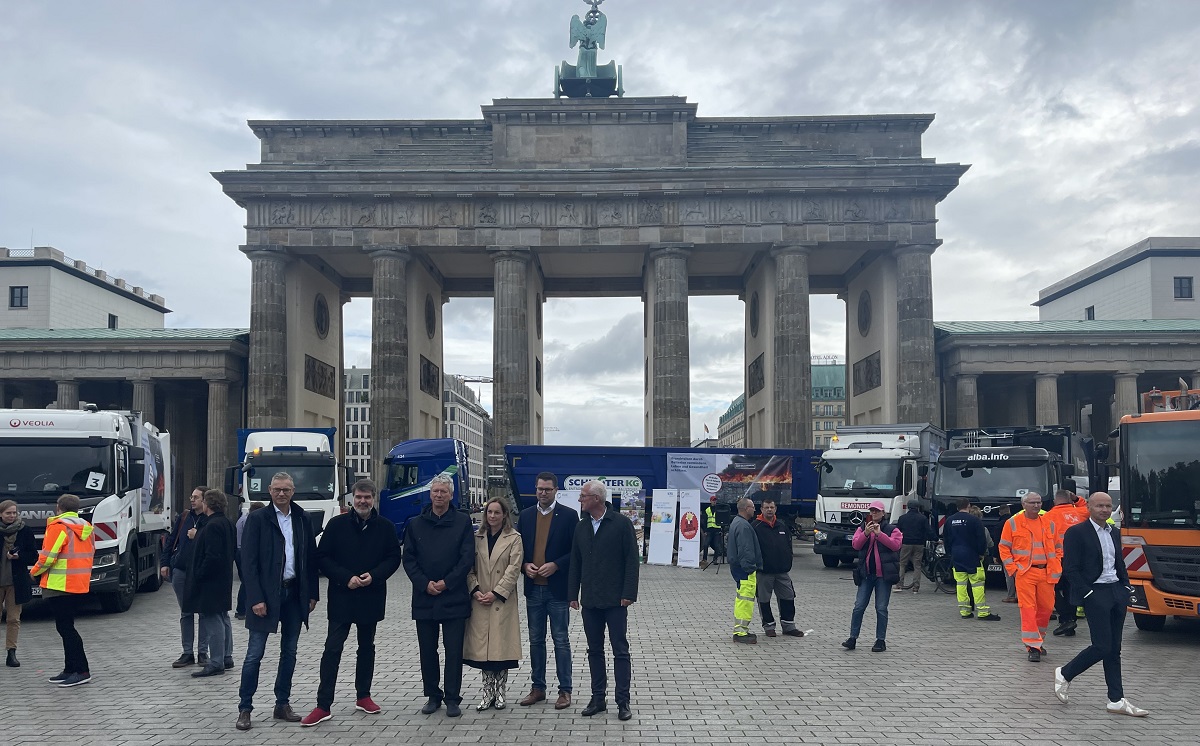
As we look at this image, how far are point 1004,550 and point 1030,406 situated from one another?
41869mm

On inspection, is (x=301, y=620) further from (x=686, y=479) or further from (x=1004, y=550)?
(x=686, y=479)

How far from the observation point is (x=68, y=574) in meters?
11.0

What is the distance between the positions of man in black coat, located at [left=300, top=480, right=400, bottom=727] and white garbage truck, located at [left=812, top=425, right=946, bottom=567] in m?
17.5

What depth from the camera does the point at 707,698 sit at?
31.6 feet

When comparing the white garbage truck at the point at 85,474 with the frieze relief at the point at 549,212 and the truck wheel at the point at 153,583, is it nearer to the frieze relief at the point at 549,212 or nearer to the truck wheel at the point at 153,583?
the truck wheel at the point at 153,583

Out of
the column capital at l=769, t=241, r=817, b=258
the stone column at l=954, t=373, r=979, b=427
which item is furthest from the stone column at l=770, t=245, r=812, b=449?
the stone column at l=954, t=373, r=979, b=427

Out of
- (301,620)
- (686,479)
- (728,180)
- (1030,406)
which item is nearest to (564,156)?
(728,180)

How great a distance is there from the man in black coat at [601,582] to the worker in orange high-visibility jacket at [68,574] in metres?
5.54

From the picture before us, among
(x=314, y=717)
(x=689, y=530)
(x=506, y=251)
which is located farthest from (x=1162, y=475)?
(x=506, y=251)

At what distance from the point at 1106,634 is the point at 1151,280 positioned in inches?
2313

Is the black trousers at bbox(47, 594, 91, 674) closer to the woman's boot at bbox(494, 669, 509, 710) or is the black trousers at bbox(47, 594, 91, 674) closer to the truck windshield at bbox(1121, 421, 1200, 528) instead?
the woman's boot at bbox(494, 669, 509, 710)

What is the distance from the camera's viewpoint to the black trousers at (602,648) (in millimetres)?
8852

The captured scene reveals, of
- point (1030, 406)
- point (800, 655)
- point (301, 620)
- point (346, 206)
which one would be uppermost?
point (346, 206)

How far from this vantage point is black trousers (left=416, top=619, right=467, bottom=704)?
8773mm
